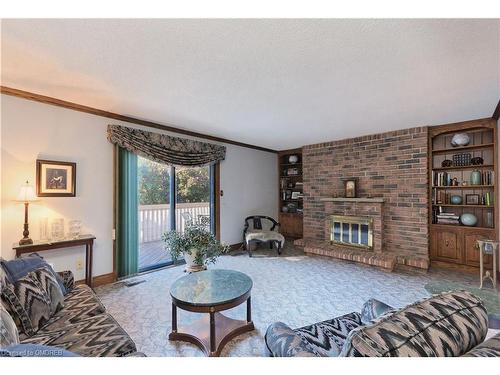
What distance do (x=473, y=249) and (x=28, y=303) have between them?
201 inches

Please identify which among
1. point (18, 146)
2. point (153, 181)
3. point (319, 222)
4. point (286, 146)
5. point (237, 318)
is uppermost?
point (286, 146)

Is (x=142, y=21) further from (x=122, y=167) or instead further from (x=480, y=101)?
(x=480, y=101)

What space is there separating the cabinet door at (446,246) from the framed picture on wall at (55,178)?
533 centimetres

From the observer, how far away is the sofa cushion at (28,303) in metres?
1.40

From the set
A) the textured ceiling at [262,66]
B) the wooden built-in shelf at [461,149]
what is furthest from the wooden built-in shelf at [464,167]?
the textured ceiling at [262,66]

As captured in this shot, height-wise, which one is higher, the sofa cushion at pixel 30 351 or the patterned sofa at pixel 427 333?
the patterned sofa at pixel 427 333

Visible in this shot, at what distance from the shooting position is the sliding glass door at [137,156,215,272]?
377 cm

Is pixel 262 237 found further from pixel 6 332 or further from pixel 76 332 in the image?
pixel 6 332

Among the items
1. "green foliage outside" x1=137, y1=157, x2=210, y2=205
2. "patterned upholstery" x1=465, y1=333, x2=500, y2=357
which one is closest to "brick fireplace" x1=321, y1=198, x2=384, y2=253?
"green foliage outside" x1=137, y1=157, x2=210, y2=205

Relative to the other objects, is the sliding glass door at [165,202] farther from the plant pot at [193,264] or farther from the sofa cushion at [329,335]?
the sofa cushion at [329,335]

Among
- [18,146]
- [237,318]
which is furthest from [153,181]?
[237,318]

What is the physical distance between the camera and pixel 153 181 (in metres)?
3.85

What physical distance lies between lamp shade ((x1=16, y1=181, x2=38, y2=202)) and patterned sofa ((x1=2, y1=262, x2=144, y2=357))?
4.18 ft
